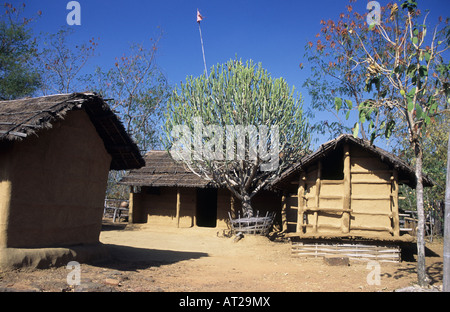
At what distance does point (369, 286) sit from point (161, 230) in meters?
11.8

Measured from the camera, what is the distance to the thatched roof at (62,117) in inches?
261

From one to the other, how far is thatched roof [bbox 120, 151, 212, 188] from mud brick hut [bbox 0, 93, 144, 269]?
25.7 feet

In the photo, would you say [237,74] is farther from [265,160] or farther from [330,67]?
[330,67]

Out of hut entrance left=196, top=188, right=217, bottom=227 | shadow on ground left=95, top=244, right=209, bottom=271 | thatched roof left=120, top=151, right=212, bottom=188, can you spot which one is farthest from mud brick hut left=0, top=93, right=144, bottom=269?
hut entrance left=196, top=188, right=217, bottom=227

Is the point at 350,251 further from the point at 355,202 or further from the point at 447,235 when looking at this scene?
the point at 447,235

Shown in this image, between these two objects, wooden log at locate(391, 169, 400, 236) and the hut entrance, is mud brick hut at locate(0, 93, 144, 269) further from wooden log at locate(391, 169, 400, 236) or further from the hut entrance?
the hut entrance

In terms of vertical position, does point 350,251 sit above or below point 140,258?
above

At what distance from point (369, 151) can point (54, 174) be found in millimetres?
8346

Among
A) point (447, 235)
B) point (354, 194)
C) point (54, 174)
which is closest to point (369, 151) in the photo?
point (354, 194)

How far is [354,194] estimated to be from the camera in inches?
417

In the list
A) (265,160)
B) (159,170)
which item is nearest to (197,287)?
(265,160)

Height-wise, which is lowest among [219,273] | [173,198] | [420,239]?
[219,273]
